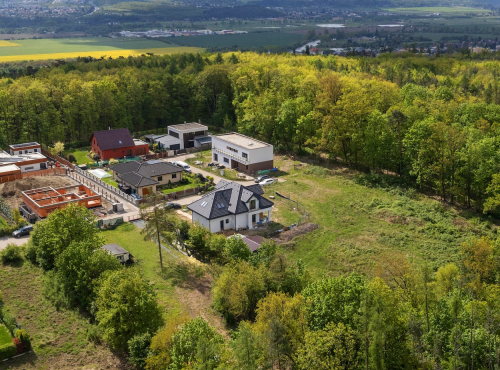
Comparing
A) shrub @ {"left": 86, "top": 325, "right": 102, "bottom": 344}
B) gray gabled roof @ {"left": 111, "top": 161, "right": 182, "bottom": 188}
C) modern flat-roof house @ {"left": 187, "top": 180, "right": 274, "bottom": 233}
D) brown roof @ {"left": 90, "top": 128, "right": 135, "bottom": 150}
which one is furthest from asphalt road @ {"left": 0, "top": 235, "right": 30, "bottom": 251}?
brown roof @ {"left": 90, "top": 128, "right": 135, "bottom": 150}

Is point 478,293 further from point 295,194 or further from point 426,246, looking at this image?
point 295,194

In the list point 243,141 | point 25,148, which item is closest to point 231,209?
point 243,141

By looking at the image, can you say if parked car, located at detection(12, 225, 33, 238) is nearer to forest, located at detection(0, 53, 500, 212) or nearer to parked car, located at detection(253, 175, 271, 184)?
parked car, located at detection(253, 175, 271, 184)

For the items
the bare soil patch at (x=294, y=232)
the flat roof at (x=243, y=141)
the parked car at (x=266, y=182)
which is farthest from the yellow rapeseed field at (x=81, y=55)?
the bare soil patch at (x=294, y=232)

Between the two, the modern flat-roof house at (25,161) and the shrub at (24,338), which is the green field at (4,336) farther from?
the modern flat-roof house at (25,161)

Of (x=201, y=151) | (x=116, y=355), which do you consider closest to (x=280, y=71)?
(x=201, y=151)
